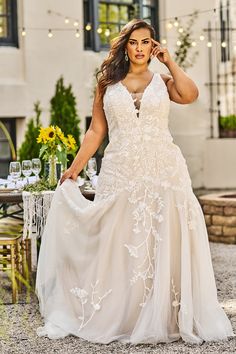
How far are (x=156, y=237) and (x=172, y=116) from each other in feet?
30.1

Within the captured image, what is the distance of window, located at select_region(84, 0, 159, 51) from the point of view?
13.1 metres

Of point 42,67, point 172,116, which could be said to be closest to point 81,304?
point 42,67

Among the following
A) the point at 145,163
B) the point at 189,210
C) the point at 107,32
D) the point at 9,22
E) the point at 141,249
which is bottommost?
the point at 141,249

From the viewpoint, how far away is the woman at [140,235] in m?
5.29

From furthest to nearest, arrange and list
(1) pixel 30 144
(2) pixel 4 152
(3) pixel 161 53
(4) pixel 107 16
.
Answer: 1. (4) pixel 107 16
2. (2) pixel 4 152
3. (1) pixel 30 144
4. (3) pixel 161 53

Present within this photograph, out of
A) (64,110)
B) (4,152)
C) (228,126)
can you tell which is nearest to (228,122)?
(228,126)

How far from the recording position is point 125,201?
214 inches

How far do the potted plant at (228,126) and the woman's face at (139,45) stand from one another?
9.51 meters

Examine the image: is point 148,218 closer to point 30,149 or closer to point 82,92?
point 30,149

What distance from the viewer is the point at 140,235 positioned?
538cm

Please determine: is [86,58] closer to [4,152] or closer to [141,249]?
[4,152]

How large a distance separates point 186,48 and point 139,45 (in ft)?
28.5

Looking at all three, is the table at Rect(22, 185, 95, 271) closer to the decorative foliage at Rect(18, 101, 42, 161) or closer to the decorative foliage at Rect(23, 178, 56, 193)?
the decorative foliage at Rect(23, 178, 56, 193)

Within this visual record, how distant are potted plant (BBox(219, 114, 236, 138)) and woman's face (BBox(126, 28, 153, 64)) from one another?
9509mm
